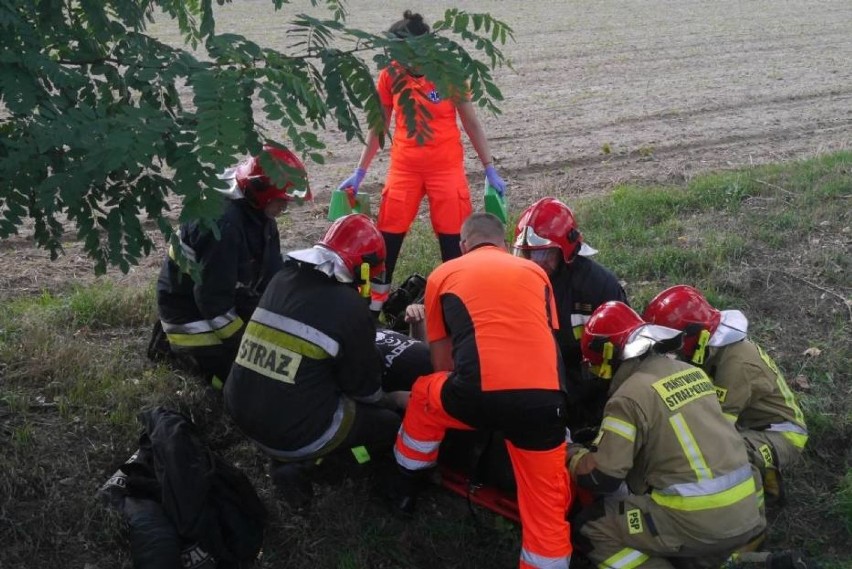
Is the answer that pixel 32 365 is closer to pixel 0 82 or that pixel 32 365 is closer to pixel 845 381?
pixel 0 82

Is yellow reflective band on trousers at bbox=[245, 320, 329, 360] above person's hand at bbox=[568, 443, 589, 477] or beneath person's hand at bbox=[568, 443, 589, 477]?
above

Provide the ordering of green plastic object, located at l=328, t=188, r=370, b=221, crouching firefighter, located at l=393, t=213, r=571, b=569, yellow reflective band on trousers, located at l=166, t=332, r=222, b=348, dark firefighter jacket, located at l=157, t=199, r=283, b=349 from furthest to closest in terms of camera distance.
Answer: green plastic object, located at l=328, t=188, r=370, b=221 < yellow reflective band on trousers, located at l=166, t=332, r=222, b=348 < dark firefighter jacket, located at l=157, t=199, r=283, b=349 < crouching firefighter, located at l=393, t=213, r=571, b=569

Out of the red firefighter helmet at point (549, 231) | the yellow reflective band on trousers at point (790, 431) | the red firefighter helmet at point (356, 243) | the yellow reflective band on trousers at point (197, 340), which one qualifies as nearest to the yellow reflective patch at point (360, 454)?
the red firefighter helmet at point (356, 243)

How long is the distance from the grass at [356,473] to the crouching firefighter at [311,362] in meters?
0.40

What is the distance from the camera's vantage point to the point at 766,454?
4.59 metres

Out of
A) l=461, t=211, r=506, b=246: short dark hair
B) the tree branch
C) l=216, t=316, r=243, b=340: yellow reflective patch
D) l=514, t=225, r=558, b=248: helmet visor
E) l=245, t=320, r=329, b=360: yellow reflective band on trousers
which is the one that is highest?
l=461, t=211, r=506, b=246: short dark hair

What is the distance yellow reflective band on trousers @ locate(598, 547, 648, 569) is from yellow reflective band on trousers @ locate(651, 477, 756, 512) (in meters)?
0.31

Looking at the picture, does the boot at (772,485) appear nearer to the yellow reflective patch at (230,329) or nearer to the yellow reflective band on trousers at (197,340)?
the yellow reflective patch at (230,329)

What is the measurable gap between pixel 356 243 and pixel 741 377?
86.7 inches

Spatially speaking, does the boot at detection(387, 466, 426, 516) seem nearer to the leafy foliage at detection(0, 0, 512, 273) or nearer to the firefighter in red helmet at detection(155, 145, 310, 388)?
the firefighter in red helmet at detection(155, 145, 310, 388)

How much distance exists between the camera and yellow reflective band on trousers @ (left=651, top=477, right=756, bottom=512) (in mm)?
4023

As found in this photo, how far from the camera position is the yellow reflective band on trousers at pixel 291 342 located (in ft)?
14.3

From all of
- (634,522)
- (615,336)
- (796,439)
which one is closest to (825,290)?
(796,439)

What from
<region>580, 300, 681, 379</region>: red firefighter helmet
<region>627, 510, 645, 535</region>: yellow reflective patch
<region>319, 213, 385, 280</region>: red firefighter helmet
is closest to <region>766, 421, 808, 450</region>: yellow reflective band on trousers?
<region>580, 300, 681, 379</region>: red firefighter helmet
